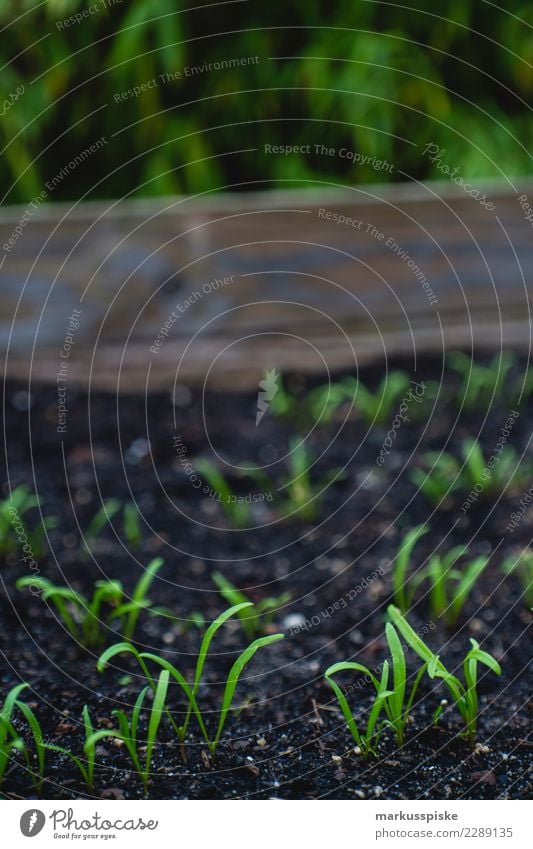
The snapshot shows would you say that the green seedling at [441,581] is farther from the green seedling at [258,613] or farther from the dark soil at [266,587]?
the green seedling at [258,613]

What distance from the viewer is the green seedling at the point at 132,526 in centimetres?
218

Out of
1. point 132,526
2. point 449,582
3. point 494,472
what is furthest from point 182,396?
point 449,582

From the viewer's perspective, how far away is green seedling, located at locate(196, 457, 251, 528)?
229cm

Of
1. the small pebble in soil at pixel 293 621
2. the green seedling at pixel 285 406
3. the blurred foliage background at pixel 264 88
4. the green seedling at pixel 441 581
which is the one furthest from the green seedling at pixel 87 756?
the blurred foliage background at pixel 264 88

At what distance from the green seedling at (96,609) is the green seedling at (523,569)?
0.82m

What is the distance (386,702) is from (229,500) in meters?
0.95

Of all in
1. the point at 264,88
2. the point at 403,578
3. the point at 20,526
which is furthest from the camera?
the point at 264,88

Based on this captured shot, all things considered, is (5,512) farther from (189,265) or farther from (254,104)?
(254,104)

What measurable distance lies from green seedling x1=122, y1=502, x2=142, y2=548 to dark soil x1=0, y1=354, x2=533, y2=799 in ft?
0.08

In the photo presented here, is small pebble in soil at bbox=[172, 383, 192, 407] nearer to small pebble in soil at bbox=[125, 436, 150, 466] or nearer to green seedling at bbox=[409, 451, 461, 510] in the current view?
small pebble in soil at bbox=[125, 436, 150, 466]

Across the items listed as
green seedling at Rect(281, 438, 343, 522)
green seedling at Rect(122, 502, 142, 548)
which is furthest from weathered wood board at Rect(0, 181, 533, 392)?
green seedling at Rect(122, 502, 142, 548)

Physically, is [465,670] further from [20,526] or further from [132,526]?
[20,526]
